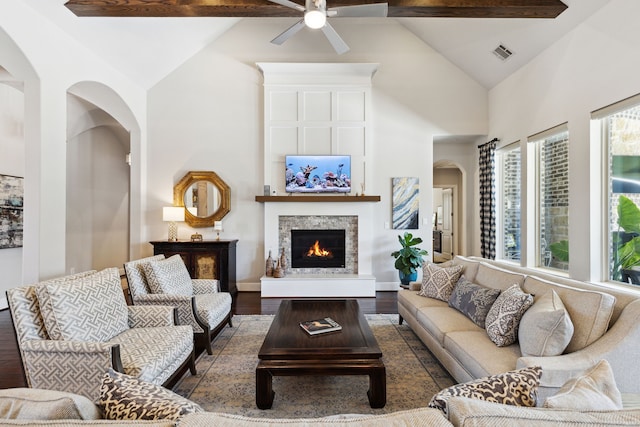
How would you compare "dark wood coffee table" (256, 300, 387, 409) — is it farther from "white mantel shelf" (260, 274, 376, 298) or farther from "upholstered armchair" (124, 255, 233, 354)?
"white mantel shelf" (260, 274, 376, 298)

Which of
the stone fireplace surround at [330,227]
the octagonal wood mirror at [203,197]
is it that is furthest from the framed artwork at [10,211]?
the stone fireplace surround at [330,227]

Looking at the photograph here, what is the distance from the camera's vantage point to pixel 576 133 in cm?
366

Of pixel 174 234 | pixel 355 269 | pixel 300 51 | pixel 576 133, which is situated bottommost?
pixel 355 269

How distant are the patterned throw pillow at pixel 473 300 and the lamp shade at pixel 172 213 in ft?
13.8

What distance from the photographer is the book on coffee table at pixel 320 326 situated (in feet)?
8.50

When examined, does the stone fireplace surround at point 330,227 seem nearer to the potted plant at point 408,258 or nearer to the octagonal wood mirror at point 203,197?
the potted plant at point 408,258

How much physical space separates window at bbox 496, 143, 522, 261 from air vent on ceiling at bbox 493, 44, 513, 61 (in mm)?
1296

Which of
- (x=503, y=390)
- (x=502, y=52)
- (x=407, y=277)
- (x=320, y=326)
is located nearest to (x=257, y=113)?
(x=407, y=277)

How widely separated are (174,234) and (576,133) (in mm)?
5751

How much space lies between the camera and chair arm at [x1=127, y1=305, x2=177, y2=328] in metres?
2.58

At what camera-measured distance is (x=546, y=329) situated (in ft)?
6.24

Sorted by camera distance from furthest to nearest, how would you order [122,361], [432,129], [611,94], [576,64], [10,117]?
[432,129] < [10,117] < [576,64] < [611,94] < [122,361]

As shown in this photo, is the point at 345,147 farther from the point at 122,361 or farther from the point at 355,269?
the point at 122,361

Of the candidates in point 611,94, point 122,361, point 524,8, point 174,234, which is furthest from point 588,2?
point 174,234
